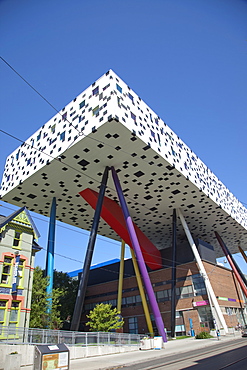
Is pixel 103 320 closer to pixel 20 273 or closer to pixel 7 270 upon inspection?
pixel 20 273

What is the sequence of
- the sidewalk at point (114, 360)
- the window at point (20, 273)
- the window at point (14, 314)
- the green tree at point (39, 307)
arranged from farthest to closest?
the green tree at point (39, 307)
the window at point (20, 273)
the window at point (14, 314)
the sidewalk at point (114, 360)

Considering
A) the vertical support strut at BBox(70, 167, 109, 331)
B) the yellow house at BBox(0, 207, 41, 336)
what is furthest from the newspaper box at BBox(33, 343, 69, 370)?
the vertical support strut at BBox(70, 167, 109, 331)

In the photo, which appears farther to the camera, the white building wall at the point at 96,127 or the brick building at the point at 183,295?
the brick building at the point at 183,295

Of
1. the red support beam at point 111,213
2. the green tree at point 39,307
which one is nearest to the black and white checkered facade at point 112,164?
the red support beam at point 111,213

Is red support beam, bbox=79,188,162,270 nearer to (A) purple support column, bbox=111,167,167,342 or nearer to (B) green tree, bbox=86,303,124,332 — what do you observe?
(A) purple support column, bbox=111,167,167,342

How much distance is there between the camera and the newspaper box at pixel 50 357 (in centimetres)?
947

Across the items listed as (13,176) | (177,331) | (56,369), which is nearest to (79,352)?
(56,369)

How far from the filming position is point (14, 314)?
20.0 meters

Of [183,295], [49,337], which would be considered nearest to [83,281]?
[49,337]

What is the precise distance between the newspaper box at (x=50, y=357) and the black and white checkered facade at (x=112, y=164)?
65.7 feet

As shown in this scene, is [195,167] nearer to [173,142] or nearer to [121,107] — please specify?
[173,142]

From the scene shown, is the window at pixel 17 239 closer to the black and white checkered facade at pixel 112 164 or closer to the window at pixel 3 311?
the window at pixel 3 311

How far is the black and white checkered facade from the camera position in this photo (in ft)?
93.8

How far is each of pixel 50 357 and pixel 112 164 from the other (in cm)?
2374
